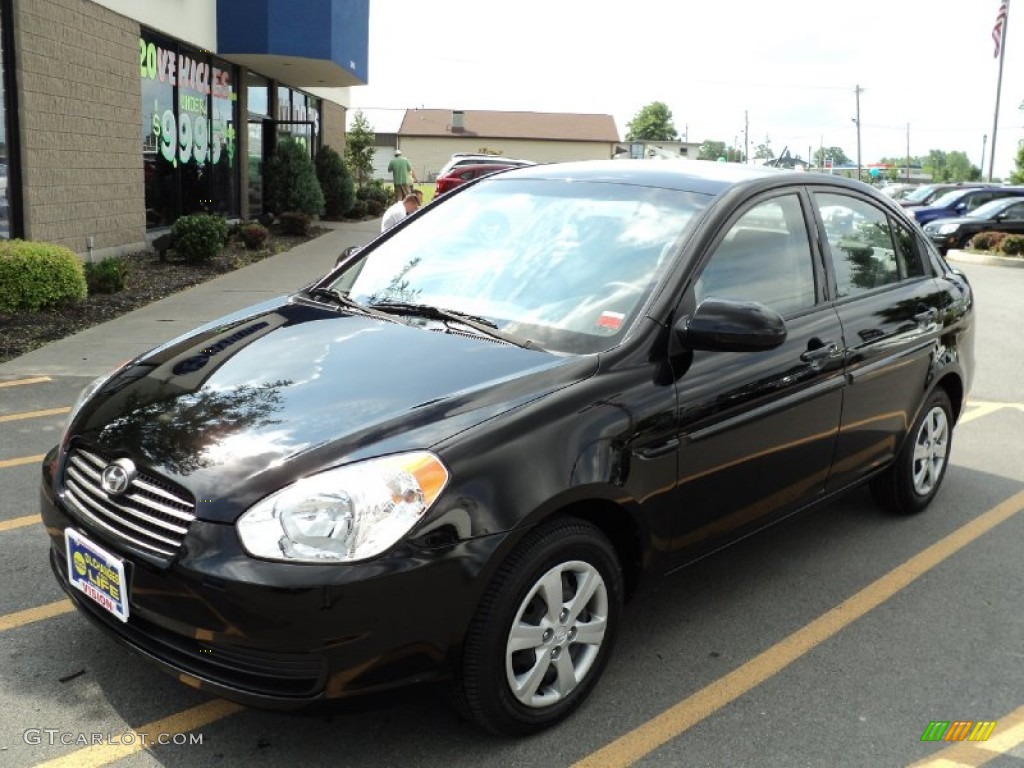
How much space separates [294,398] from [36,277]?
25.5 feet

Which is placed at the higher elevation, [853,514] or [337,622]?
[337,622]

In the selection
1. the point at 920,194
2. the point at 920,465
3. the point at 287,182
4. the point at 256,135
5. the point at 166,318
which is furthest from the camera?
the point at 920,194

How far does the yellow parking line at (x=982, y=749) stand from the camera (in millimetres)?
3037

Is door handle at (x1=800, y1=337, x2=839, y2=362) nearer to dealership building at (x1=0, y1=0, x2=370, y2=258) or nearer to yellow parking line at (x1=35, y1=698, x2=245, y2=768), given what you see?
yellow parking line at (x1=35, y1=698, x2=245, y2=768)

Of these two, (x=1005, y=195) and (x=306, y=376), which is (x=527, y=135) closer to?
(x=1005, y=195)

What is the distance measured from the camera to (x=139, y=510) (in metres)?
2.79

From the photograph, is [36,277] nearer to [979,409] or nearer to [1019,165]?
[979,409]

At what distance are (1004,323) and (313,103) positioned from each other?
1920cm

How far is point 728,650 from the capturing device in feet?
12.1

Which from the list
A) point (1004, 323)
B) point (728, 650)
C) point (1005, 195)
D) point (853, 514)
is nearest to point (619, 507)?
point (728, 650)

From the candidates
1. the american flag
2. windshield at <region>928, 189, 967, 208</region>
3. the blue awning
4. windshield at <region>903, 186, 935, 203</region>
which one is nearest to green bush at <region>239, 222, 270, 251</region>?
the blue awning

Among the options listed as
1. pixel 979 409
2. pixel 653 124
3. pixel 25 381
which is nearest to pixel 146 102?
pixel 25 381

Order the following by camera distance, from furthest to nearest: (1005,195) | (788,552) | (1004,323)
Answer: (1005,195) < (1004,323) < (788,552)

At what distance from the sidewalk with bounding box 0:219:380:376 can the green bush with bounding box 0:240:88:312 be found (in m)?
0.57
